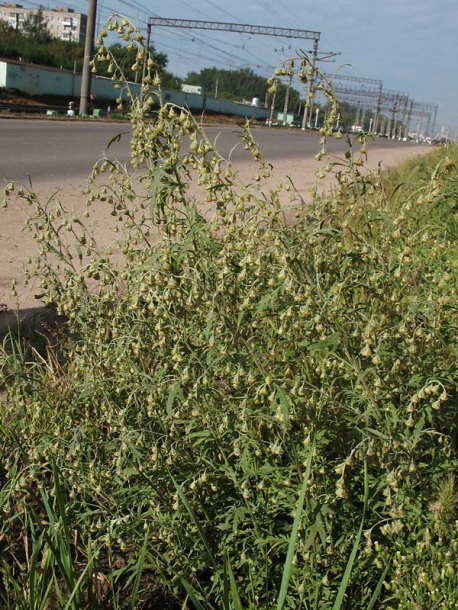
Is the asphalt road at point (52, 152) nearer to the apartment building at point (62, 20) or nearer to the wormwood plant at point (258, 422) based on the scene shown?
the wormwood plant at point (258, 422)

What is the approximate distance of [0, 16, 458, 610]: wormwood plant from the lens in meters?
Result: 2.22

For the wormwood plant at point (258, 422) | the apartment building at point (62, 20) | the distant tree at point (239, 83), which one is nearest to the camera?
the wormwood plant at point (258, 422)

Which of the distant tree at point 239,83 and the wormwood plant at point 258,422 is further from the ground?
the distant tree at point 239,83

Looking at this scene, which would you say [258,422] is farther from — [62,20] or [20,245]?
[62,20]

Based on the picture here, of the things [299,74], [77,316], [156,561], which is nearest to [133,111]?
[299,74]

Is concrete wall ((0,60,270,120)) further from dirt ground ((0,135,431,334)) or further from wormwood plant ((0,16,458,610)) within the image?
wormwood plant ((0,16,458,610))

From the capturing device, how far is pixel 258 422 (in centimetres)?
264

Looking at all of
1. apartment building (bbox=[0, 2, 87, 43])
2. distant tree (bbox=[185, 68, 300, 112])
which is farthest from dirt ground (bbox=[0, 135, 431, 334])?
apartment building (bbox=[0, 2, 87, 43])

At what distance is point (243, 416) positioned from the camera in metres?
2.11

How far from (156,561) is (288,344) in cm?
88

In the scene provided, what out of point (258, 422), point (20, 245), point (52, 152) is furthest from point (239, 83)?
point (258, 422)

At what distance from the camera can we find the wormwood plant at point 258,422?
2221 mm

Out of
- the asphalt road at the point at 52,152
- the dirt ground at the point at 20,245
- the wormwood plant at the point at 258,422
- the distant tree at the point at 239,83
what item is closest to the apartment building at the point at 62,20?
the distant tree at the point at 239,83

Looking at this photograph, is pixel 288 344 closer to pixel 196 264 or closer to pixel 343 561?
pixel 196 264
